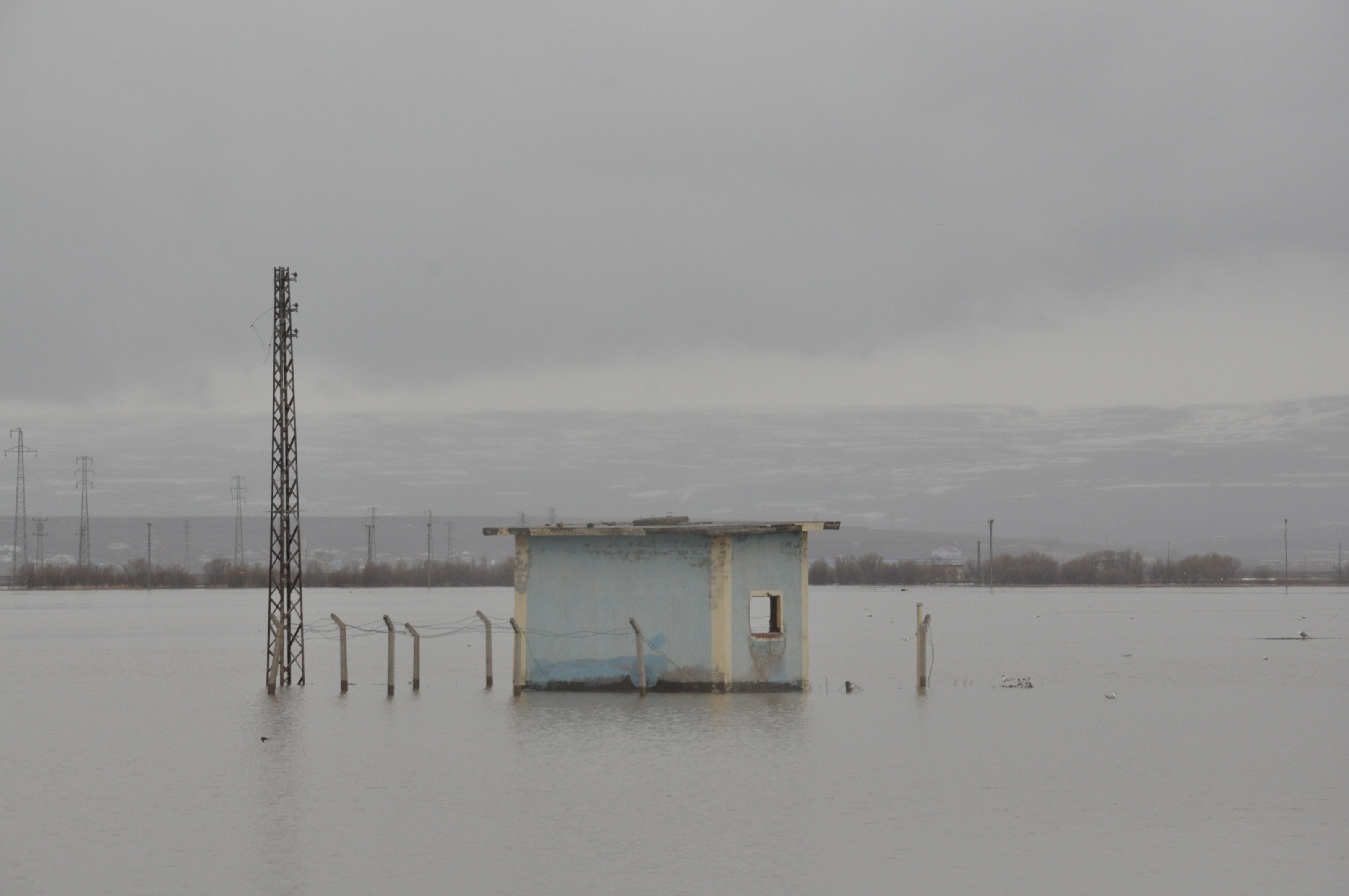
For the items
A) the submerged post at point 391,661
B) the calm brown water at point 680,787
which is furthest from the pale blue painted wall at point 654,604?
the submerged post at point 391,661

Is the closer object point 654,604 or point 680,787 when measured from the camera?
point 680,787

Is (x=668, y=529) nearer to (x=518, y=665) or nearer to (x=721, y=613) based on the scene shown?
(x=721, y=613)

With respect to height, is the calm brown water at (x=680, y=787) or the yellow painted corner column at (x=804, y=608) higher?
the yellow painted corner column at (x=804, y=608)

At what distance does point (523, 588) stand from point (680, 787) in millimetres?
11830

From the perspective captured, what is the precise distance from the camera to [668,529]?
38750 millimetres

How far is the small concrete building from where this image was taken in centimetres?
3897

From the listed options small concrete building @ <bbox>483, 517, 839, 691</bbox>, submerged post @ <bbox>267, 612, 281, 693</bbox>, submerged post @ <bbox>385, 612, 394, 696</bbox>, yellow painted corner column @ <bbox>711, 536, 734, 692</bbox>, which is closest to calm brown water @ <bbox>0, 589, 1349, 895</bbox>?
submerged post @ <bbox>267, 612, 281, 693</bbox>

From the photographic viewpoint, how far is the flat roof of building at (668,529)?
38.6 meters

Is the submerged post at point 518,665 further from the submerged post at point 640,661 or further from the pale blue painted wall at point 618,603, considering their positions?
the submerged post at point 640,661

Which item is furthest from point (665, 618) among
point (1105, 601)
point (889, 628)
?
point (1105, 601)

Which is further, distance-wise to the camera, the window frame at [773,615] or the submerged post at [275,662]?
the submerged post at [275,662]

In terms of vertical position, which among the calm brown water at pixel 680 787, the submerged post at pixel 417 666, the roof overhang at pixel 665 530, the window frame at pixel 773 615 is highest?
the roof overhang at pixel 665 530

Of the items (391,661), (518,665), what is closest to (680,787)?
(518,665)

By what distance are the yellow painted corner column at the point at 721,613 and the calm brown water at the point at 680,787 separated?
733 mm
